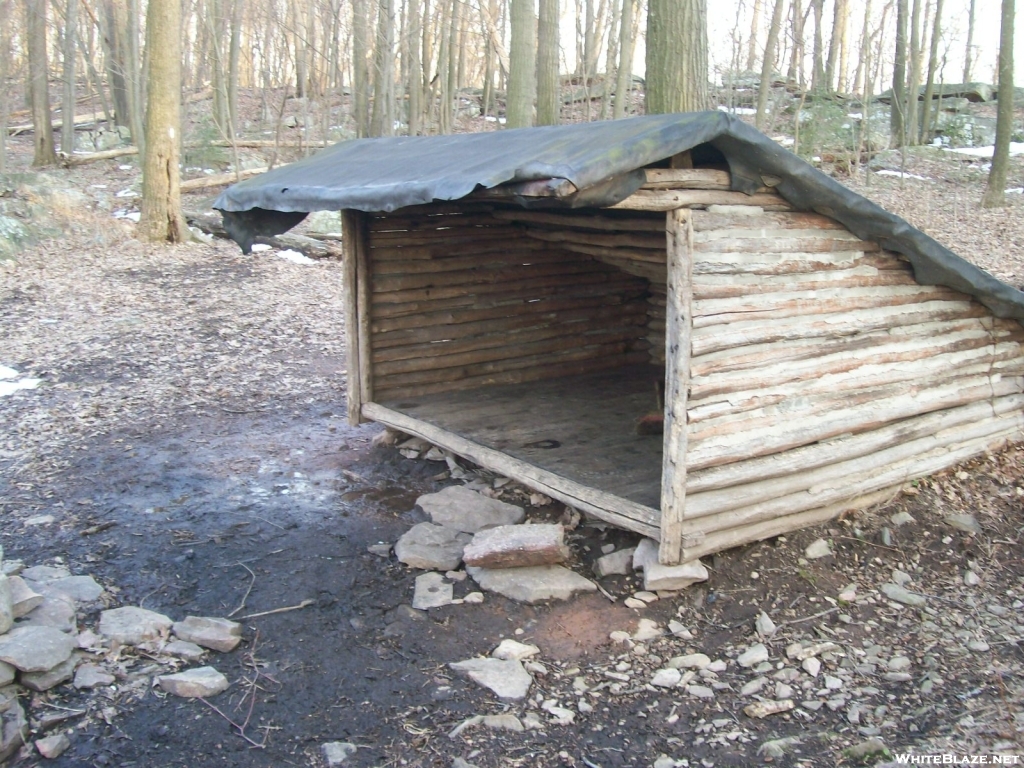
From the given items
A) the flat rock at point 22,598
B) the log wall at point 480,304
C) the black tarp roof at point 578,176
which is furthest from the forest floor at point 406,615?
the black tarp roof at point 578,176

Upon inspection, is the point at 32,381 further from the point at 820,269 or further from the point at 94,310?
the point at 820,269

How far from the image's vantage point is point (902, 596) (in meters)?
4.60

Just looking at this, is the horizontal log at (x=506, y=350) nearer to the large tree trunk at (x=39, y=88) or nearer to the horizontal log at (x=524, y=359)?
the horizontal log at (x=524, y=359)

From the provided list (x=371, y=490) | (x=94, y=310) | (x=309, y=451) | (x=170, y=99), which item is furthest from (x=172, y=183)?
(x=371, y=490)

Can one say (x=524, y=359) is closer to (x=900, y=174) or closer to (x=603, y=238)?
→ (x=603, y=238)

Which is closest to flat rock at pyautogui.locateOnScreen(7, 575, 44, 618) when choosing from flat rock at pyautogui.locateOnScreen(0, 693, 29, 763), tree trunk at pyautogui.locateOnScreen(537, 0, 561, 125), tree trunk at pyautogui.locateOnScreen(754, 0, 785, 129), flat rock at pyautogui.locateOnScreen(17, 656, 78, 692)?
flat rock at pyautogui.locateOnScreen(17, 656, 78, 692)

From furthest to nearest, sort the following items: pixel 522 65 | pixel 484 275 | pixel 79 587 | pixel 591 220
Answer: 1. pixel 522 65
2. pixel 484 275
3. pixel 591 220
4. pixel 79 587

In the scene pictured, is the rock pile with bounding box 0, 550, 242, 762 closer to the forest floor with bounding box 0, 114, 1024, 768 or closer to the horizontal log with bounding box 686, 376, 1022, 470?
the forest floor with bounding box 0, 114, 1024, 768

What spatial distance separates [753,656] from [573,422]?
2.77m

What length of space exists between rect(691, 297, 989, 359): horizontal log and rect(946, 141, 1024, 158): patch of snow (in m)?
14.8

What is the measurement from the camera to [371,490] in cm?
642

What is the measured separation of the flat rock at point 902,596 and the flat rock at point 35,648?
3.94 meters

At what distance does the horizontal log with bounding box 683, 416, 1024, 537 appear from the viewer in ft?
15.7

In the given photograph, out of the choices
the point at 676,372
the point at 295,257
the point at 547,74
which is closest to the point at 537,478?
the point at 676,372
